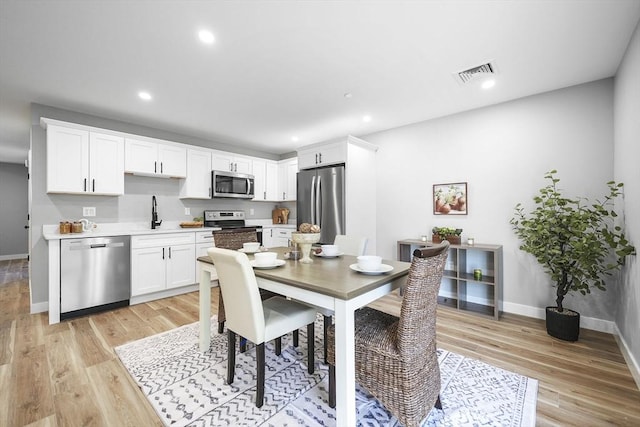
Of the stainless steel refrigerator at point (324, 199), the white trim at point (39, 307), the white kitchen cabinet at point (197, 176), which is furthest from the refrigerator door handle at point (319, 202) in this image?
the white trim at point (39, 307)

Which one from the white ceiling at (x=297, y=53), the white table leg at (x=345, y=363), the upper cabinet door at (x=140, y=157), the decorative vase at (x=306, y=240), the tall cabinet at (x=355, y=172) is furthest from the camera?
the tall cabinet at (x=355, y=172)

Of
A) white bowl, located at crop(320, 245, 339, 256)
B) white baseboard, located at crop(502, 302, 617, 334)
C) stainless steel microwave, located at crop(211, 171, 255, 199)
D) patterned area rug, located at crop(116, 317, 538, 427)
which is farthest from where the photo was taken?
stainless steel microwave, located at crop(211, 171, 255, 199)

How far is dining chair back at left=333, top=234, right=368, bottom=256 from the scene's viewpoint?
8.66 feet

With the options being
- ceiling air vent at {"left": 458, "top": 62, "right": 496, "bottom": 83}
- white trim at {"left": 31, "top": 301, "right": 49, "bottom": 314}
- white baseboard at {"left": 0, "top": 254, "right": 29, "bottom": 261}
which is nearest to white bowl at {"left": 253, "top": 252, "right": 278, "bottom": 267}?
ceiling air vent at {"left": 458, "top": 62, "right": 496, "bottom": 83}

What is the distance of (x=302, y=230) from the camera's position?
197cm

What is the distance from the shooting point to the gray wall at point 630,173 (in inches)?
76.8

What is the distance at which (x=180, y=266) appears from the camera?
393 cm

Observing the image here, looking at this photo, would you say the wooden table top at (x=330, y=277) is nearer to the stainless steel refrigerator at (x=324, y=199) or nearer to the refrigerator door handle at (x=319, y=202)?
the stainless steel refrigerator at (x=324, y=199)

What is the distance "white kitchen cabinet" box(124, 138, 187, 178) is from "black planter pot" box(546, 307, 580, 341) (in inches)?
194

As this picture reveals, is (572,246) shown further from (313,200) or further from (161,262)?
(161,262)

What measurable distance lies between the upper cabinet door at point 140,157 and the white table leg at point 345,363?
3.75 metres

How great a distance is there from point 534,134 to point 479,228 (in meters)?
1.21

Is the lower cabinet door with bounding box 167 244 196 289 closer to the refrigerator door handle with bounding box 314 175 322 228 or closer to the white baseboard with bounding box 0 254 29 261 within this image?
the refrigerator door handle with bounding box 314 175 322 228

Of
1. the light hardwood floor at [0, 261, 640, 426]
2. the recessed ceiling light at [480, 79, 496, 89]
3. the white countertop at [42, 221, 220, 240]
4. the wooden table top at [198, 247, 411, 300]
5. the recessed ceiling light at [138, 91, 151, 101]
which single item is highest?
the recessed ceiling light at [480, 79, 496, 89]
